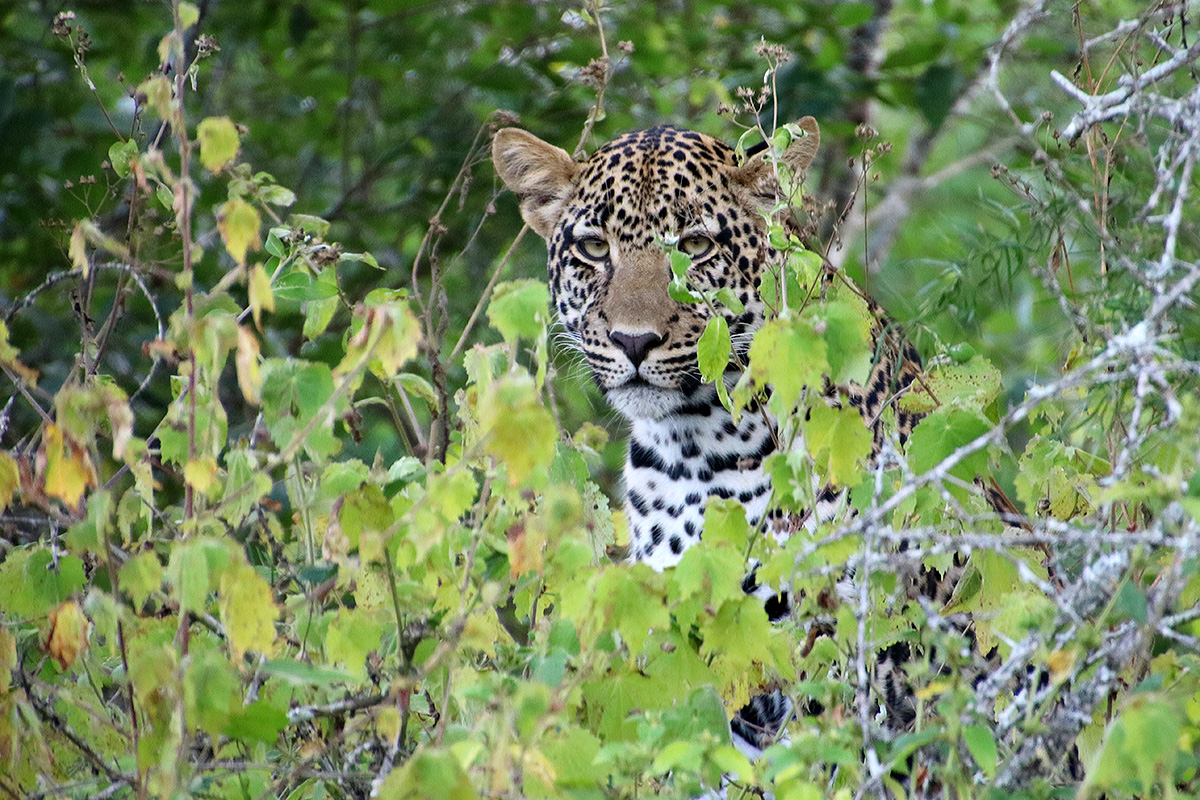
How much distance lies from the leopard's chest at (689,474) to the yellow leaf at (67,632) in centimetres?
243

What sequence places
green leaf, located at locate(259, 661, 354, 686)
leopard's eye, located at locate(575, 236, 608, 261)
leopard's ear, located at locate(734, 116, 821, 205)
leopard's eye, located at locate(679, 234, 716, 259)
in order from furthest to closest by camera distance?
1. leopard's eye, located at locate(575, 236, 608, 261)
2. leopard's eye, located at locate(679, 234, 716, 259)
3. leopard's ear, located at locate(734, 116, 821, 205)
4. green leaf, located at locate(259, 661, 354, 686)

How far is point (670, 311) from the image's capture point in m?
4.84

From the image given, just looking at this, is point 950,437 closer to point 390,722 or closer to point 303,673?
point 390,722

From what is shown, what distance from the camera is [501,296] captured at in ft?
8.80

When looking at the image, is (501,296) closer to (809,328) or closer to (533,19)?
(809,328)

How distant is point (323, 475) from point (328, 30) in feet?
18.0

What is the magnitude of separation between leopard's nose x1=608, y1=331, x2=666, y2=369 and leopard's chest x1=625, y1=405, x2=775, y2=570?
0.30m

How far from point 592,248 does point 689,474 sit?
0.94 meters

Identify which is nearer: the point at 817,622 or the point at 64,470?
the point at 64,470

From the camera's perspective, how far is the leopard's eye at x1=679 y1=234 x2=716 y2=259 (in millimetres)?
5090

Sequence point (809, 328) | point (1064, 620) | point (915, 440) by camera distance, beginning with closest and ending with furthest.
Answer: point (1064, 620), point (809, 328), point (915, 440)

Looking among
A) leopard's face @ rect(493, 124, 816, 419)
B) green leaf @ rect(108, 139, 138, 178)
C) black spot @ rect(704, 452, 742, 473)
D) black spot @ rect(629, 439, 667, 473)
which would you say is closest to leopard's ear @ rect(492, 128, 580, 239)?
leopard's face @ rect(493, 124, 816, 419)

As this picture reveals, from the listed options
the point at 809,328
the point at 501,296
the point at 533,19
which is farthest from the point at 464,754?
the point at 533,19

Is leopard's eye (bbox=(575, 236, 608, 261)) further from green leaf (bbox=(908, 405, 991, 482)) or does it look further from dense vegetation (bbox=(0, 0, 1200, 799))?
green leaf (bbox=(908, 405, 991, 482))
